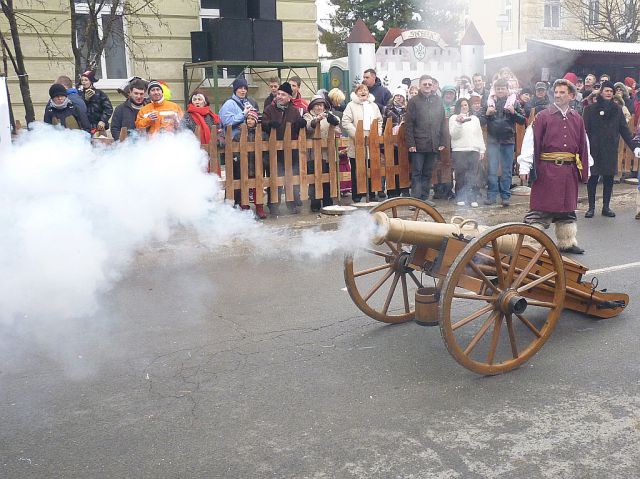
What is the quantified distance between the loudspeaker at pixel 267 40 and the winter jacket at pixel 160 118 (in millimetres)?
7310

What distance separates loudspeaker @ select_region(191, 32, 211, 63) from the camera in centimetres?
1515

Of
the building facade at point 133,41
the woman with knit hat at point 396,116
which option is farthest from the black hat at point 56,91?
the woman with knit hat at point 396,116

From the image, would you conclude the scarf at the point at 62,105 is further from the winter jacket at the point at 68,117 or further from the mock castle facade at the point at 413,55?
the mock castle facade at the point at 413,55

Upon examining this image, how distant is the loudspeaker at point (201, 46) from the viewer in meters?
15.1

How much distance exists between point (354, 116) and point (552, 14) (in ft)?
68.5

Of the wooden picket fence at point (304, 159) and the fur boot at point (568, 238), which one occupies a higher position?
the wooden picket fence at point (304, 159)

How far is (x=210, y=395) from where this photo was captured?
427 centimetres

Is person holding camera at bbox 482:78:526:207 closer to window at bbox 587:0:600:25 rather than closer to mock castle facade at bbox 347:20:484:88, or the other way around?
mock castle facade at bbox 347:20:484:88

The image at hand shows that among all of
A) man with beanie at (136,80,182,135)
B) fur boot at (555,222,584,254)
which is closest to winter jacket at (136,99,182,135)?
man with beanie at (136,80,182,135)

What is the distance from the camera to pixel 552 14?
2894 cm

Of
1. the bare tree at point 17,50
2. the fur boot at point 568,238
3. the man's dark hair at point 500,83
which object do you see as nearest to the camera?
the fur boot at point 568,238

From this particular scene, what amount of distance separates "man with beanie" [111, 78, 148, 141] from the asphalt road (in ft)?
12.1

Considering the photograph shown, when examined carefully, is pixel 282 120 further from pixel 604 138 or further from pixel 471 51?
pixel 471 51

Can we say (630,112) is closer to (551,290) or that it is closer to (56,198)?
(551,290)
